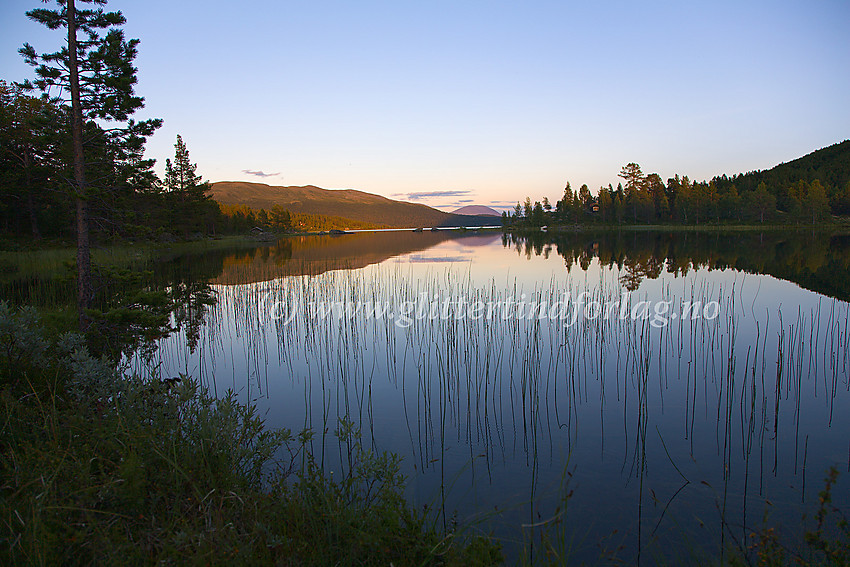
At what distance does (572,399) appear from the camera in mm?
6066

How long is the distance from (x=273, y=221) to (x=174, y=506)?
4511 inches

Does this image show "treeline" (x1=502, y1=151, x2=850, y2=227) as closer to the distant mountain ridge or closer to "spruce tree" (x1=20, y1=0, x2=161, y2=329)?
the distant mountain ridge

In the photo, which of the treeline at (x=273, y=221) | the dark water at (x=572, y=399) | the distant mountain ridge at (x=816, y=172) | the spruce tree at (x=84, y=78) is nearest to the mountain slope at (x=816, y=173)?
the distant mountain ridge at (x=816, y=172)

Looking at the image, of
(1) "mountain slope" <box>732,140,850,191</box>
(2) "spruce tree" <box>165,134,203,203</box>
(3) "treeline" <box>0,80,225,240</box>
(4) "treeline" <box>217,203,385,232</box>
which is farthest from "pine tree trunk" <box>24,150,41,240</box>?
(1) "mountain slope" <box>732,140,850,191</box>

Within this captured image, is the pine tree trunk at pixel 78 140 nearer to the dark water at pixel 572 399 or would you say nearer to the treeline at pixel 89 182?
the treeline at pixel 89 182

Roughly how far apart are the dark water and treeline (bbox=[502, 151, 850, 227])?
256ft

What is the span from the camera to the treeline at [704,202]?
75.1 meters

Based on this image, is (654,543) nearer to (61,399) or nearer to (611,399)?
(611,399)

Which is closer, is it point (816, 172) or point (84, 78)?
point (84, 78)

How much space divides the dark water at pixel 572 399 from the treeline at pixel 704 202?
7815 centimetres

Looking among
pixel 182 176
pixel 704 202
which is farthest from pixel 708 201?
pixel 182 176

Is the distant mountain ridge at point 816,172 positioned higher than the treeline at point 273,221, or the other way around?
the distant mountain ridge at point 816,172

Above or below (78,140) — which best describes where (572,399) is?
below

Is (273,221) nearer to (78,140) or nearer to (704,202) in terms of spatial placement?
(704,202)
